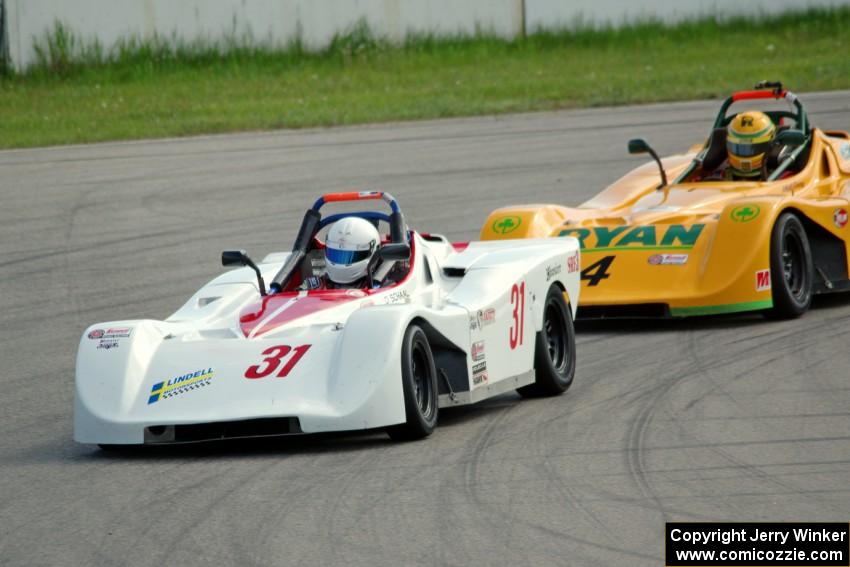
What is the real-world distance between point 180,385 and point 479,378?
5.62 feet

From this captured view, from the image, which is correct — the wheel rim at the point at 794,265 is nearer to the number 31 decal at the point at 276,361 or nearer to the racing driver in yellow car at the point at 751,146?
the racing driver in yellow car at the point at 751,146

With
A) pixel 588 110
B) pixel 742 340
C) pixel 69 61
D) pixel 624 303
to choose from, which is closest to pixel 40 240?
pixel 624 303

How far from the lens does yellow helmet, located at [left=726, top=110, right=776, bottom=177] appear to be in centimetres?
1380

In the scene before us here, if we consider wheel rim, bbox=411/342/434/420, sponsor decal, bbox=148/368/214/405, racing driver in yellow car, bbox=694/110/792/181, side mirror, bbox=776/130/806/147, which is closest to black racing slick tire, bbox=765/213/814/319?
side mirror, bbox=776/130/806/147

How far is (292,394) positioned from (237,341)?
2.09ft

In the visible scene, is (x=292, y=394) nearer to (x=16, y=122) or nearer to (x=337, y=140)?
(x=337, y=140)

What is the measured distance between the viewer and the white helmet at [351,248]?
A: 9359mm

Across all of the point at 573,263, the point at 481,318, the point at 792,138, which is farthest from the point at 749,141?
the point at 481,318

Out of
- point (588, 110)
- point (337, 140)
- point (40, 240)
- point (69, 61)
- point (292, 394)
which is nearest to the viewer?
point (292, 394)

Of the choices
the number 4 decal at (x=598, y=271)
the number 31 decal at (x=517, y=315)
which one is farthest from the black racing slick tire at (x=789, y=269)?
the number 31 decal at (x=517, y=315)

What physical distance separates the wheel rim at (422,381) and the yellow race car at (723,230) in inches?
147

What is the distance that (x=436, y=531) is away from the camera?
21.4 feet

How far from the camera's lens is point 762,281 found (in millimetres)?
11953

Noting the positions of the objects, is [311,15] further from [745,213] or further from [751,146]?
[745,213]
